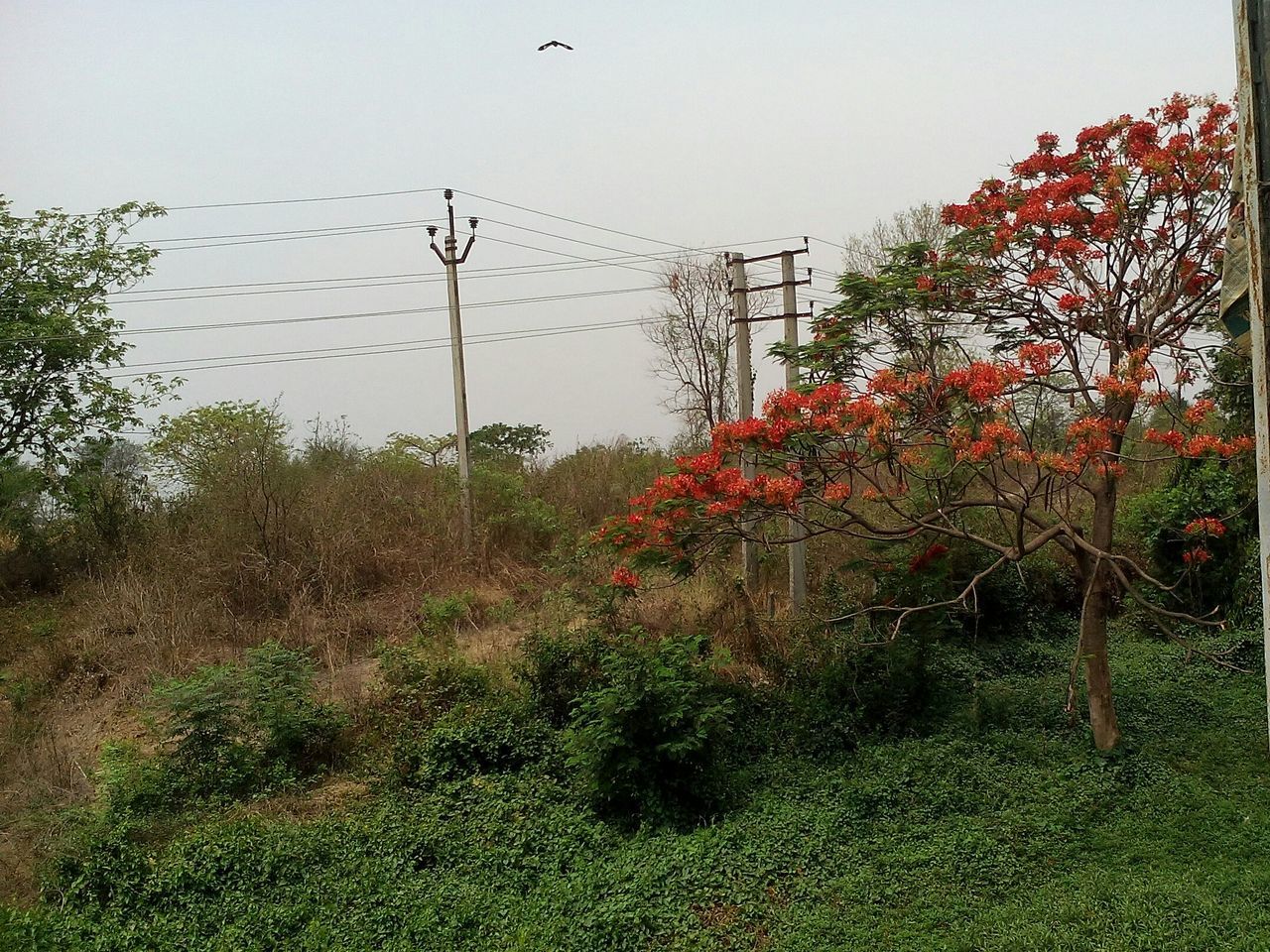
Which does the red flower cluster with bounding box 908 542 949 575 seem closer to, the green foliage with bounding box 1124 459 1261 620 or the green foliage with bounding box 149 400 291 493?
the green foliage with bounding box 1124 459 1261 620

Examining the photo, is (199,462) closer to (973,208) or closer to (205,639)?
(205,639)

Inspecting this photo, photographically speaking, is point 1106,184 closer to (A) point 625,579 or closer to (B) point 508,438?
(A) point 625,579

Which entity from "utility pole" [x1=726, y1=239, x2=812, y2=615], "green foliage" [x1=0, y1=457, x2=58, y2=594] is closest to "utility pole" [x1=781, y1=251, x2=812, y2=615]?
"utility pole" [x1=726, y1=239, x2=812, y2=615]

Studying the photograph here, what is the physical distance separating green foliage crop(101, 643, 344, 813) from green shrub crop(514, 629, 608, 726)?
1.61 metres

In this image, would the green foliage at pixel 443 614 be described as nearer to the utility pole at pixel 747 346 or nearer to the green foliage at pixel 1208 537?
the utility pole at pixel 747 346

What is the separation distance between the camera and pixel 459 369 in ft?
41.0

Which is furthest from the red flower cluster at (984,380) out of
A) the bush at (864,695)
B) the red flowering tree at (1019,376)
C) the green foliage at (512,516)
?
the green foliage at (512,516)

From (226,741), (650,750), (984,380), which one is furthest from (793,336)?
(226,741)

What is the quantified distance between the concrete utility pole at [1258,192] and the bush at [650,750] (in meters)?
3.94

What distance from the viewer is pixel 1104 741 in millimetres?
6562

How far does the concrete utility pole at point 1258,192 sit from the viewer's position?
2875 millimetres

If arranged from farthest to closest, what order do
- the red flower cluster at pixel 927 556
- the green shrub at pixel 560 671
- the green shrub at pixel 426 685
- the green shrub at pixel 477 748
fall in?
the green shrub at pixel 426 685 → the green shrub at pixel 560 671 → the red flower cluster at pixel 927 556 → the green shrub at pixel 477 748

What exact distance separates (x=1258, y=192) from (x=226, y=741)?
735 centimetres

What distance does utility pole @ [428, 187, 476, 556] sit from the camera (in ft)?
39.8
